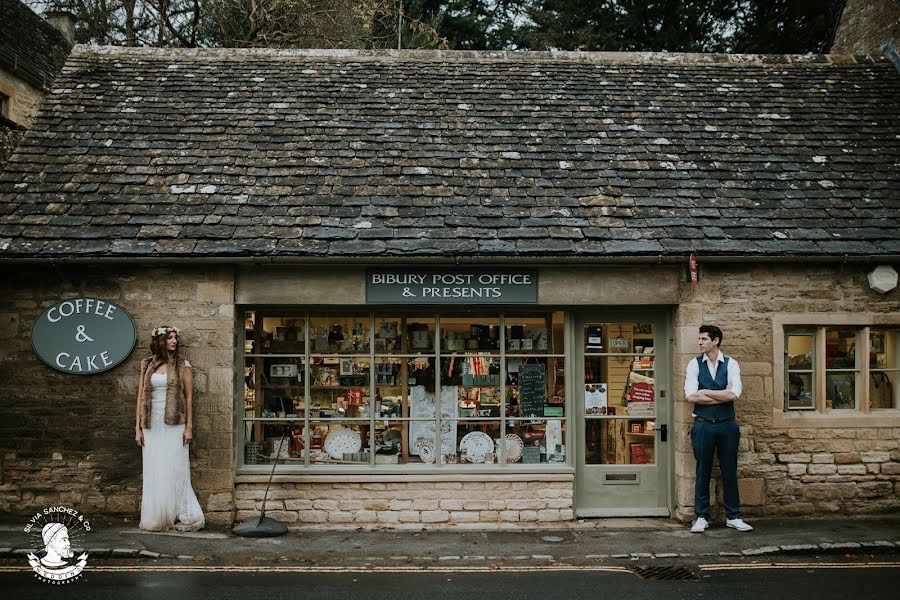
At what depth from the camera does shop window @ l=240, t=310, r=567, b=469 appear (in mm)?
8852

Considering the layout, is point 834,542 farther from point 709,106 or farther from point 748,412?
point 709,106

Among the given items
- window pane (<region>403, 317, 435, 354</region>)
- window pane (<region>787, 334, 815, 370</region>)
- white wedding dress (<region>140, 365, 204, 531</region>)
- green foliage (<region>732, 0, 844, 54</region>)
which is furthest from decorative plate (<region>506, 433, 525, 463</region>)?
green foliage (<region>732, 0, 844, 54</region>)

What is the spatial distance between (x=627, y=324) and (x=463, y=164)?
2.93 metres

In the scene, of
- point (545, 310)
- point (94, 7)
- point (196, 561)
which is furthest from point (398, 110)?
point (94, 7)

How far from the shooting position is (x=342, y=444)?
8867 mm

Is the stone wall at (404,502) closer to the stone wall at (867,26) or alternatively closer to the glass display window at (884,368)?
the glass display window at (884,368)

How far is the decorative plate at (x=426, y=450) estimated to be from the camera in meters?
8.81

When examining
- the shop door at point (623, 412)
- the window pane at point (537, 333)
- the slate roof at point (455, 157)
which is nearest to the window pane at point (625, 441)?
the shop door at point (623, 412)

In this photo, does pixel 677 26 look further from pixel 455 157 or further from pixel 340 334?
pixel 340 334

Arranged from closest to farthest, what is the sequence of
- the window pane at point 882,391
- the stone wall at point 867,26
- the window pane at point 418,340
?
the window pane at point 418,340 < the window pane at point 882,391 < the stone wall at point 867,26

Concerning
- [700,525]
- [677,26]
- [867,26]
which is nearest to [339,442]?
[700,525]

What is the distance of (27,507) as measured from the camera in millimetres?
8438

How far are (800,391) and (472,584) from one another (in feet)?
16.1

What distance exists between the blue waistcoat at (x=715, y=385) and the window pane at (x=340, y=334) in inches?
149
